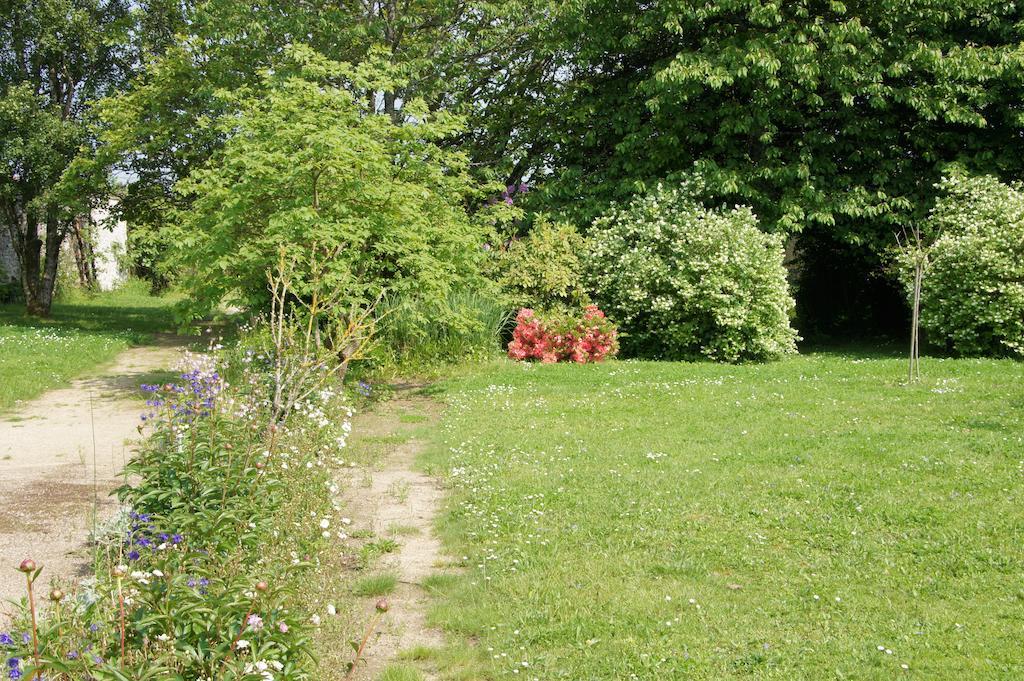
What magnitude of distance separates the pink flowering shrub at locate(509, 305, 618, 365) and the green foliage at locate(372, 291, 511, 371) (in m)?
0.44

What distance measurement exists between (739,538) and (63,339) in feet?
44.0

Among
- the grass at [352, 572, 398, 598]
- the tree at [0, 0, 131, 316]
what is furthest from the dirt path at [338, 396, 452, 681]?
the tree at [0, 0, 131, 316]

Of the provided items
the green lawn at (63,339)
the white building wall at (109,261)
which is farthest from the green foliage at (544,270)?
the white building wall at (109,261)

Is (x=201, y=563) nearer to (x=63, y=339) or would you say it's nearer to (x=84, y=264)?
(x=63, y=339)

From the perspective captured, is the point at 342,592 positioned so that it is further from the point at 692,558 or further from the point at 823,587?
the point at 823,587

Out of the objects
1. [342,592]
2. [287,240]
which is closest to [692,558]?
[342,592]

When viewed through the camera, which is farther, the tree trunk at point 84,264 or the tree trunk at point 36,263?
the tree trunk at point 84,264

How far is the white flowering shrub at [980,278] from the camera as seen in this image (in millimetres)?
13102

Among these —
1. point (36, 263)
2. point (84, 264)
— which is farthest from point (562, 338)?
point (84, 264)

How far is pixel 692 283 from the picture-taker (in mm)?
14039

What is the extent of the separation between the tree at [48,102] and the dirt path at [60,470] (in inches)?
329

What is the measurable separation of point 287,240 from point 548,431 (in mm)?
3631

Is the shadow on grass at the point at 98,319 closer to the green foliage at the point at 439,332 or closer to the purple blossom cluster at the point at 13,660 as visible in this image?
the green foliage at the point at 439,332

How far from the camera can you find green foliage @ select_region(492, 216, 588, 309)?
14.4 metres
